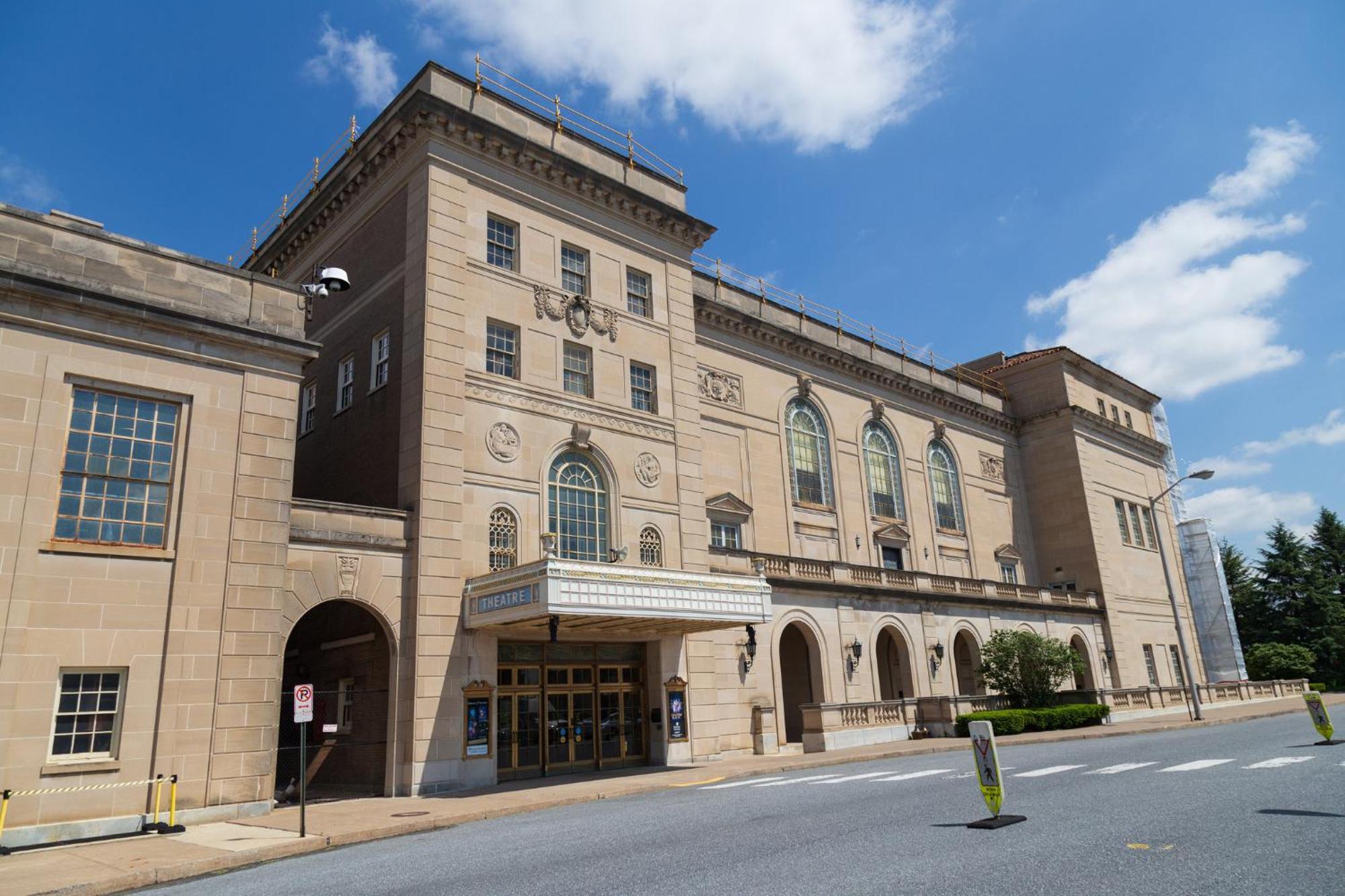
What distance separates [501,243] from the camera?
87.0 feet

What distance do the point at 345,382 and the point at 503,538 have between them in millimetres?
7780

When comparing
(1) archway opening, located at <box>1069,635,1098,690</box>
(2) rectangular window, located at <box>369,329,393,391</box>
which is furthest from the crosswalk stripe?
(1) archway opening, located at <box>1069,635,1098,690</box>

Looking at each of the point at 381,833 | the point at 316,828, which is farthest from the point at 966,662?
the point at 316,828

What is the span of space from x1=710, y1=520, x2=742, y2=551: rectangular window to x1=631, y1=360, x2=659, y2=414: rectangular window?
21.0ft

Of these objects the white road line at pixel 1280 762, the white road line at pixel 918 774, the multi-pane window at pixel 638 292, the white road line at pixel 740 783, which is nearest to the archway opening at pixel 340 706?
the white road line at pixel 740 783

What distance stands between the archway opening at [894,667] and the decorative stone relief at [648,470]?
13677 millimetres

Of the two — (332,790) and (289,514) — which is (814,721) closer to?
(332,790)

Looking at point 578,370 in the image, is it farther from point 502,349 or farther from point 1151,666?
point 1151,666

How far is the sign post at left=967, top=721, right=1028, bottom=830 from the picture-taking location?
37.6ft

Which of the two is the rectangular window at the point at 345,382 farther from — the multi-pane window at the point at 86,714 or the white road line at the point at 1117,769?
the white road line at the point at 1117,769

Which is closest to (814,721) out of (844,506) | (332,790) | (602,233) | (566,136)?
(844,506)

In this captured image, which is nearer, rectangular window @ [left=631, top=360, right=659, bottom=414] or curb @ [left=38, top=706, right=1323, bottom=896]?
curb @ [left=38, top=706, right=1323, bottom=896]

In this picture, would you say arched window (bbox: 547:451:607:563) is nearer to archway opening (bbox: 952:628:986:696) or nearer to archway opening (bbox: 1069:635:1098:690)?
archway opening (bbox: 952:628:986:696)

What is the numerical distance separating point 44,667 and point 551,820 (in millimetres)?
9261
